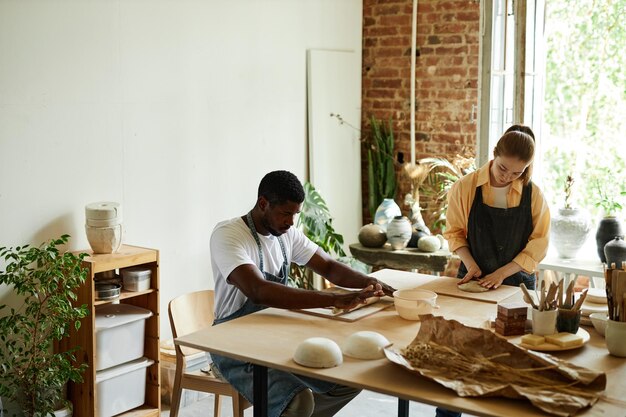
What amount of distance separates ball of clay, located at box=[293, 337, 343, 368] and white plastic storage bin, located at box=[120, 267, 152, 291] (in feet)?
5.93

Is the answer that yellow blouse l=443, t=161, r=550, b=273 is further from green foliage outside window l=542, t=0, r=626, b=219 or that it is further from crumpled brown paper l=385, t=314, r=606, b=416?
green foliage outside window l=542, t=0, r=626, b=219

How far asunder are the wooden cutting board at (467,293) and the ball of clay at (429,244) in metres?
1.84

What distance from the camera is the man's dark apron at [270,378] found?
2916mm

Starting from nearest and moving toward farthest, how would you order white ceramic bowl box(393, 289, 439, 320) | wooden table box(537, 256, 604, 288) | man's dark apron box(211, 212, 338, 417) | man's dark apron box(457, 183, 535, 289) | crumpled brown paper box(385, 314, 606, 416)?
crumpled brown paper box(385, 314, 606, 416) → man's dark apron box(211, 212, 338, 417) → white ceramic bowl box(393, 289, 439, 320) → man's dark apron box(457, 183, 535, 289) → wooden table box(537, 256, 604, 288)

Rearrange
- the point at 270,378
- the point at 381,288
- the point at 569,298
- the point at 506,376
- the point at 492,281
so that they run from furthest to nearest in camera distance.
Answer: the point at 492,281, the point at 381,288, the point at 270,378, the point at 569,298, the point at 506,376

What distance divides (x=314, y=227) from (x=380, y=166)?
1131 mm

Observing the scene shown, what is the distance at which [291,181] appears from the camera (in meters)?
3.28

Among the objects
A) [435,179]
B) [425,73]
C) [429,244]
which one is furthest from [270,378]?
[425,73]

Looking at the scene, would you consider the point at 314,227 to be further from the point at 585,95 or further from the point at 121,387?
the point at 585,95

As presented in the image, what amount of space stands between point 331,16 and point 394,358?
166 inches

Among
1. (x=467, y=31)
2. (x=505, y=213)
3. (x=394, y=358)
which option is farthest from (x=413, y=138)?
(x=394, y=358)

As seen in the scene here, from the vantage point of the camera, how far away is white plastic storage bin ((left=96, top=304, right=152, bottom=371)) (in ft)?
13.1

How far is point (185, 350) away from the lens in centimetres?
399

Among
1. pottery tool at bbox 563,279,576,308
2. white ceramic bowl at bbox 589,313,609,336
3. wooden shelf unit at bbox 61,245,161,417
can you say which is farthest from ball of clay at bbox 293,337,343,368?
wooden shelf unit at bbox 61,245,161,417
